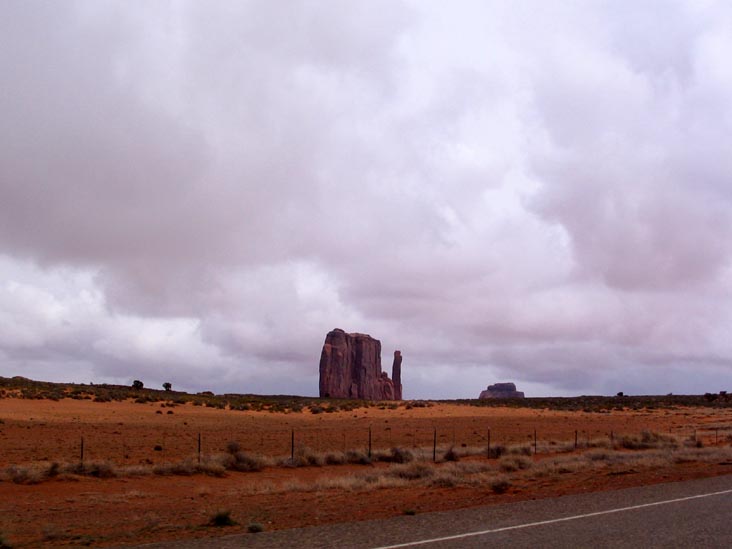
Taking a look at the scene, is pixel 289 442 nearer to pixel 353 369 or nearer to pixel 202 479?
pixel 202 479

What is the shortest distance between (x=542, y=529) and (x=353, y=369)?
460 ft

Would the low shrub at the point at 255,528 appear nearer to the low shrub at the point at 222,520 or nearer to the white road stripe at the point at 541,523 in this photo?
the low shrub at the point at 222,520

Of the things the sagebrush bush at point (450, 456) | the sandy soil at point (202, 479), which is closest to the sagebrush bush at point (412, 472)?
the sandy soil at point (202, 479)

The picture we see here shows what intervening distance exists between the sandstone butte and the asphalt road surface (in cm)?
12831

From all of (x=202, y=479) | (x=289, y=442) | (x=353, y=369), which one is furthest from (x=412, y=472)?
(x=353, y=369)

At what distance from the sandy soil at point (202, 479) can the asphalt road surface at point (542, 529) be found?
1.65m

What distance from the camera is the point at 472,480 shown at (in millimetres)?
23000

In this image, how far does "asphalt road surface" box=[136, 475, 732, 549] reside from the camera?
1111 cm

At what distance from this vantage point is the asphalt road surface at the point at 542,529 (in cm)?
1111

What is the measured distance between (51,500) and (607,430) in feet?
148

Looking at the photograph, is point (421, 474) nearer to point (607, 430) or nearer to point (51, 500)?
point (51, 500)

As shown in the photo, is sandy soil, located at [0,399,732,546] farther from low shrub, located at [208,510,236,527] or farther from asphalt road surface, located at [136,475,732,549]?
asphalt road surface, located at [136,475,732,549]

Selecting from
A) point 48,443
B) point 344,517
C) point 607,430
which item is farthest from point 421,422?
point 344,517

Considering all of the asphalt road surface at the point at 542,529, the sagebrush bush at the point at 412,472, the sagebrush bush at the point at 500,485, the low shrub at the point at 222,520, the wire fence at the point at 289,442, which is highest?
the asphalt road surface at the point at 542,529
